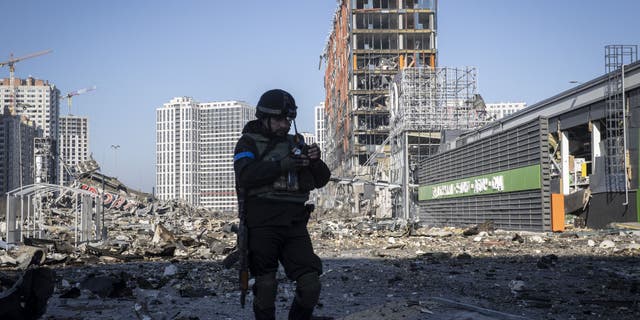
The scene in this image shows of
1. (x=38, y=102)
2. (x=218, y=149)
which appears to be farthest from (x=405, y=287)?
(x=38, y=102)

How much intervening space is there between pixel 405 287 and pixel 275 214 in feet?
14.4

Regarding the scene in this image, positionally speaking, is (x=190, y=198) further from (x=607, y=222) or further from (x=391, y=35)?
(x=607, y=222)

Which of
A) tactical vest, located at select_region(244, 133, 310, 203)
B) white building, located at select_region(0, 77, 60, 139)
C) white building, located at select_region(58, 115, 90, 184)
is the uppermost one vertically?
white building, located at select_region(0, 77, 60, 139)

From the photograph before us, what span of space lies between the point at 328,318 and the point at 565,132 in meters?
26.3

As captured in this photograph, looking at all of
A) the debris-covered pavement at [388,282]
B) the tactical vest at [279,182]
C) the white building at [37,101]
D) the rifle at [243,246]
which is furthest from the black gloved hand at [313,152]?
the white building at [37,101]

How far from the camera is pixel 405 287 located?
8.27 meters

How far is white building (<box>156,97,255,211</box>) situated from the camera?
493 ft

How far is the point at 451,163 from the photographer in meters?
30.6

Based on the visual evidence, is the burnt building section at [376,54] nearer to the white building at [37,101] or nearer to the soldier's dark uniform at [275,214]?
the soldier's dark uniform at [275,214]

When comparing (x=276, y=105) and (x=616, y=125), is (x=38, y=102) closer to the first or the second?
(x=616, y=125)

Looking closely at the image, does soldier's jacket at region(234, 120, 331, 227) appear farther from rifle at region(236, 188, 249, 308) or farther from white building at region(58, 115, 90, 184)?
white building at region(58, 115, 90, 184)

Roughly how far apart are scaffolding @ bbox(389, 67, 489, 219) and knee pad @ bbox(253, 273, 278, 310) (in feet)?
117

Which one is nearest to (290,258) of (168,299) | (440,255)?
(168,299)

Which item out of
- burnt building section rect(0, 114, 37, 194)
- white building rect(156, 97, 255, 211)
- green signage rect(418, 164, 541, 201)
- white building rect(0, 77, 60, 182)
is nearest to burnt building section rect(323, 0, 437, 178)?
green signage rect(418, 164, 541, 201)
